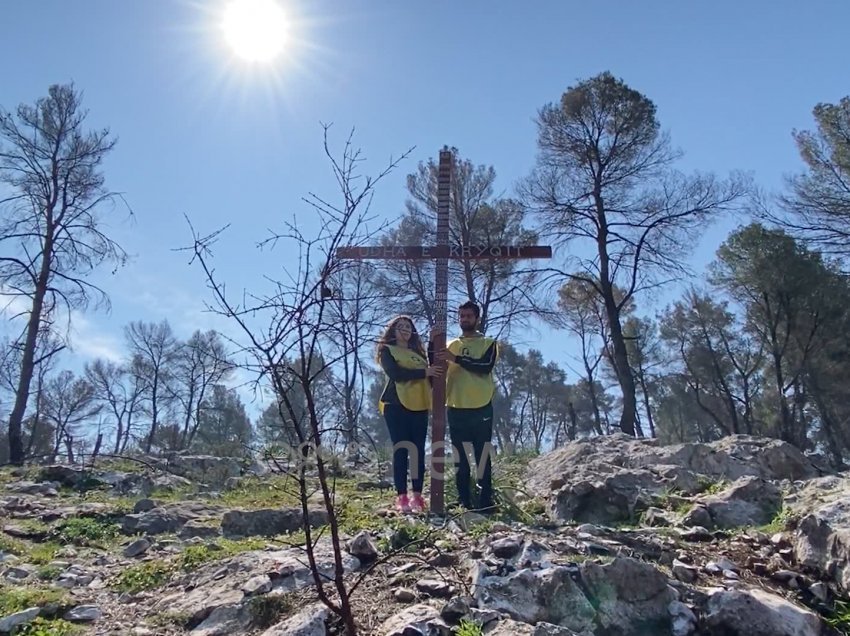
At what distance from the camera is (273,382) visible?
2.33 m

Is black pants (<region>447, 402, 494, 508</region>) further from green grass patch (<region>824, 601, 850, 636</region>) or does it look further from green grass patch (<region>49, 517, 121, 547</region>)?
green grass patch (<region>49, 517, 121, 547</region>)

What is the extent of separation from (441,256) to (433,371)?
978mm

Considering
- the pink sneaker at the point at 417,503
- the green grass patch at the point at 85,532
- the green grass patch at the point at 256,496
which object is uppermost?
the green grass patch at the point at 256,496

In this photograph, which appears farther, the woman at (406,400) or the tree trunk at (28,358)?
the tree trunk at (28,358)

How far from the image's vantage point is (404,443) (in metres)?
5.21

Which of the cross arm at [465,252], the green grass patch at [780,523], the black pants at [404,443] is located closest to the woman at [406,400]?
the black pants at [404,443]

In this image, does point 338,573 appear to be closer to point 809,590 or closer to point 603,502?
point 809,590

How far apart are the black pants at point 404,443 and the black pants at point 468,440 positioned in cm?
29

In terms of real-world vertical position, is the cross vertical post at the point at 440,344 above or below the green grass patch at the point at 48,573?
above

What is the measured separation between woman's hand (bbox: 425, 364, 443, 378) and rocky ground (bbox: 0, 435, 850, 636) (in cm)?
107

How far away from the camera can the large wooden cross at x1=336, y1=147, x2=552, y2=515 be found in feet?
16.7

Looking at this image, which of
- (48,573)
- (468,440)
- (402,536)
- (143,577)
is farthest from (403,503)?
(48,573)

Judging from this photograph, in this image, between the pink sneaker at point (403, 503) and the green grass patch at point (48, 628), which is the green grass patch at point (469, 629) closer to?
the green grass patch at point (48, 628)

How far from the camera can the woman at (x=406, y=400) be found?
5109mm
